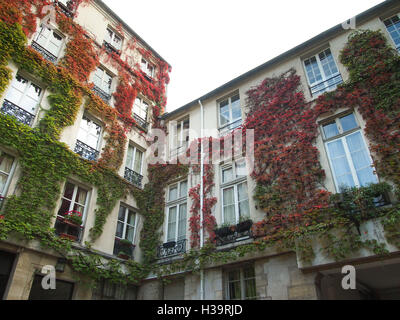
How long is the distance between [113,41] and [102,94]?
12.4ft

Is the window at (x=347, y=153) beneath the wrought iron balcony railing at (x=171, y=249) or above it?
above

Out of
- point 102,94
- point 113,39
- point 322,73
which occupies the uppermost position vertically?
point 113,39

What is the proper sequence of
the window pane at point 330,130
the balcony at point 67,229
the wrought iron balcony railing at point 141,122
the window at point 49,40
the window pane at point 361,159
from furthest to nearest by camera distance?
the wrought iron balcony railing at point 141,122 → the window at point 49,40 → the window pane at point 330,130 → the balcony at point 67,229 → the window pane at point 361,159

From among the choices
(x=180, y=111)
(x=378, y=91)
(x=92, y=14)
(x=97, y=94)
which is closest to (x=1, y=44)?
(x=97, y=94)

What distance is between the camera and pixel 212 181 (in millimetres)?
10922

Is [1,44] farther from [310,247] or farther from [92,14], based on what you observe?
[310,247]

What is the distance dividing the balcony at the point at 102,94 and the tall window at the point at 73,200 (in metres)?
4.21

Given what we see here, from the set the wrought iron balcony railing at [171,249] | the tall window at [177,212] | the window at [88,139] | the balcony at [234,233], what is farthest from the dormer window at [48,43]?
the balcony at [234,233]

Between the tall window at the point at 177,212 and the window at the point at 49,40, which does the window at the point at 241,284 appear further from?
the window at the point at 49,40

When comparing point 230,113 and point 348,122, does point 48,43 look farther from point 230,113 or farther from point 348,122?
point 348,122

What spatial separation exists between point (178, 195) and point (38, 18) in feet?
28.2

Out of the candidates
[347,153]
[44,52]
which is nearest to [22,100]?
[44,52]

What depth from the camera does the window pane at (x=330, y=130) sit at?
29.8 ft

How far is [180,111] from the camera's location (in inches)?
553
